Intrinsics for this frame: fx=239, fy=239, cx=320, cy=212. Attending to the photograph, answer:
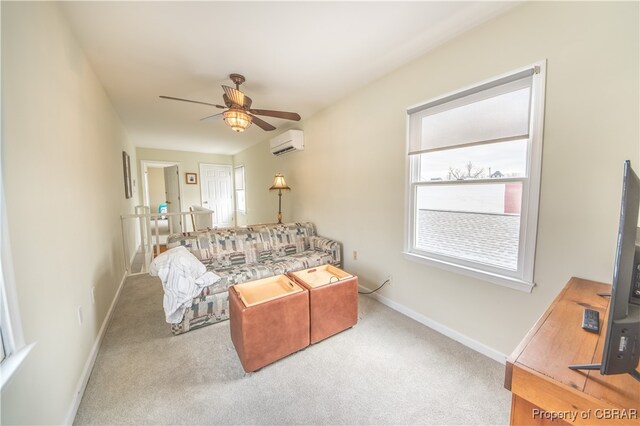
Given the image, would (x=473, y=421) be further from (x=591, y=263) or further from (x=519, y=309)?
(x=591, y=263)

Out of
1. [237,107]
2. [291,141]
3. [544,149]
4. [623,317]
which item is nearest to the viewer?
[623,317]

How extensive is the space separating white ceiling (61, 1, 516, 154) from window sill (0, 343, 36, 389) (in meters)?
1.90

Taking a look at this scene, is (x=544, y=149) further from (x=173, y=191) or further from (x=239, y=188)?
(x=173, y=191)

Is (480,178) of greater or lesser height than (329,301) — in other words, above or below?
above

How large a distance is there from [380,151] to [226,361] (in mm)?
2294

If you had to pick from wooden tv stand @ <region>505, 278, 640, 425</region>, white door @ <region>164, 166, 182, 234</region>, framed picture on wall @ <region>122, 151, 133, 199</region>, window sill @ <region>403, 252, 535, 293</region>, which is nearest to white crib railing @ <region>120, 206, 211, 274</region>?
framed picture on wall @ <region>122, 151, 133, 199</region>

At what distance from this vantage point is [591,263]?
134 centimetres

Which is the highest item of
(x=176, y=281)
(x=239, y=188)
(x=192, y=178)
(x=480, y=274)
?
(x=192, y=178)

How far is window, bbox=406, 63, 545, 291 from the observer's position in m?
1.55

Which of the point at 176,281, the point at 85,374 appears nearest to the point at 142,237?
the point at 176,281

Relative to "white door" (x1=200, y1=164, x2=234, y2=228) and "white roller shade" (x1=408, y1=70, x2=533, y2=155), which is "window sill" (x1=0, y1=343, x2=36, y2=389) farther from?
"white door" (x1=200, y1=164, x2=234, y2=228)

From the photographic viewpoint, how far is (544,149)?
147cm

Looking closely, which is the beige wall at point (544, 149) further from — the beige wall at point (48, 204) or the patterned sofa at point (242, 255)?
the beige wall at point (48, 204)

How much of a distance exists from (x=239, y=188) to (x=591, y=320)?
6.79 m
